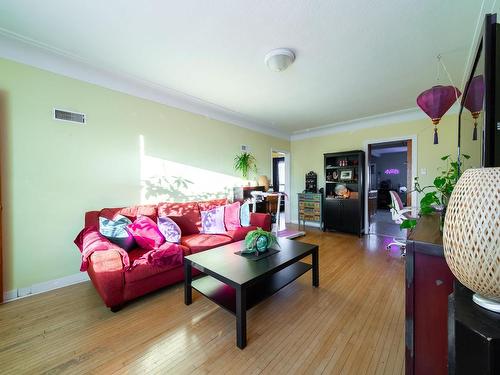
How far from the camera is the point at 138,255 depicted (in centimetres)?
225

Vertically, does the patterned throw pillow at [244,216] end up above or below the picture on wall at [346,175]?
below

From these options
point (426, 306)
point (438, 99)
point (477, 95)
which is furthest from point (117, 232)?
point (438, 99)

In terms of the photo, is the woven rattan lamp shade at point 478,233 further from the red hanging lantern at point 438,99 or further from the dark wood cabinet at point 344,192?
the dark wood cabinet at point 344,192

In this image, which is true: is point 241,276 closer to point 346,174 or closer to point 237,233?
point 237,233

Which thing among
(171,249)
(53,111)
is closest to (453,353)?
(171,249)

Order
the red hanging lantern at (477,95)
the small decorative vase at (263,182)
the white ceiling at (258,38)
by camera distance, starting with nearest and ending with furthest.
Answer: the red hanging lantern at (477,95) → the white ceiling at (258,38) → the small decorative vase at (263,182)

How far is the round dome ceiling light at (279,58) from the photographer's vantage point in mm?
2195

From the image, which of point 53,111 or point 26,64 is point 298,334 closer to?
point 53,111

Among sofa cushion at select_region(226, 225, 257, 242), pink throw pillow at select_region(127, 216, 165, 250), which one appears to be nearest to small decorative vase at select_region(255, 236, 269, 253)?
sofa cushion at select_region(226, 225, 257, 242)

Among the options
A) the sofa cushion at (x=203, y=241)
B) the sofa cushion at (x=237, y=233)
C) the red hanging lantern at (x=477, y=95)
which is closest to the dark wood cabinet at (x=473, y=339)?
the red hanging lantern at (x=477, y=95)

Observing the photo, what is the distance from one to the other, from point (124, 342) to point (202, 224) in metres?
1.70

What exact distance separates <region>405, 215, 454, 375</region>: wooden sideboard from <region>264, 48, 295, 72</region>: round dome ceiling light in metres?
2.07

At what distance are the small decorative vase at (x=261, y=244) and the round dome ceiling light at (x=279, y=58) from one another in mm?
1881

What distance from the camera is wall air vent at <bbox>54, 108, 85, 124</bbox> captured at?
7.77 ft
